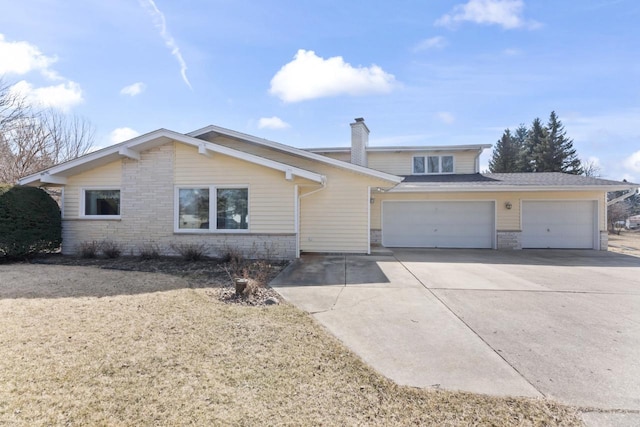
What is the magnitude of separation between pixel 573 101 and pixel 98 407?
60.2ft

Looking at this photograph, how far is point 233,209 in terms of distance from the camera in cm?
1027

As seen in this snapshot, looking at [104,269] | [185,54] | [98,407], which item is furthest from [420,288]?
[185,54]

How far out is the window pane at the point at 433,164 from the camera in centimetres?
1633

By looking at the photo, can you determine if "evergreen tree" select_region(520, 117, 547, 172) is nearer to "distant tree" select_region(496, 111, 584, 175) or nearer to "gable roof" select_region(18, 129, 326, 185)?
"distant tree" select_region(496, 111, 584, 175)

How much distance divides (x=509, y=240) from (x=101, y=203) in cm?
1602

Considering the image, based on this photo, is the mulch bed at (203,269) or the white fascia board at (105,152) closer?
the mulch bed at (203,269)

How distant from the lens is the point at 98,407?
8.13 ft

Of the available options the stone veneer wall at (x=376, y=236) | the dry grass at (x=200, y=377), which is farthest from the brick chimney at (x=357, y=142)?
the dry grass at (x=200, y=377)

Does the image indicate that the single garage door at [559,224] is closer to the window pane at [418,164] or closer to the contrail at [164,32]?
the window pane at [418,164]

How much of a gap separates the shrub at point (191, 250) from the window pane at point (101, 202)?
262cm

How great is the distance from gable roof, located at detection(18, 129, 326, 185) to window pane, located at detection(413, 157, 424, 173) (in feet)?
26.3

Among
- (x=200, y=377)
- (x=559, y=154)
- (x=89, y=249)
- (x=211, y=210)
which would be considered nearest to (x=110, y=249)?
(x=89, y=249)

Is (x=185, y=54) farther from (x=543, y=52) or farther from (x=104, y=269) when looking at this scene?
(x=543, y=52)

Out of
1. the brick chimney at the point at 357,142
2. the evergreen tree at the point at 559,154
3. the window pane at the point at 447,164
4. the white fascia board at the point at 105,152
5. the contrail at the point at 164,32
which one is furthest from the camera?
the evergreen tree at the point at 559,154
